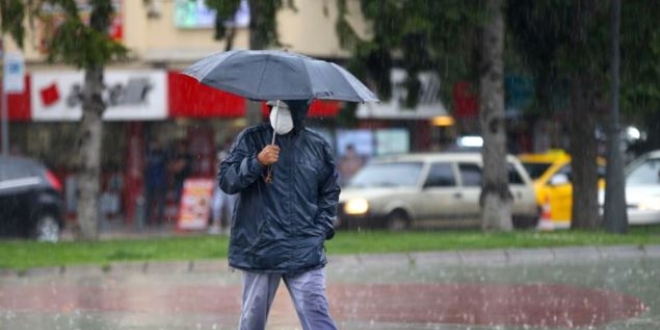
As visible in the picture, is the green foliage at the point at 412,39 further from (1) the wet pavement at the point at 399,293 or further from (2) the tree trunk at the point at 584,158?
(1) the wet pavement at the point at 399,293

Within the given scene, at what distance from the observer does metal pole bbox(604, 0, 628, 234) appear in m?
22.3

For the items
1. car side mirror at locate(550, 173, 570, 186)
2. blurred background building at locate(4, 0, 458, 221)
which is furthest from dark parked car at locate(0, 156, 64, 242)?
blurred background building at locate(4, 0, 458, 221)

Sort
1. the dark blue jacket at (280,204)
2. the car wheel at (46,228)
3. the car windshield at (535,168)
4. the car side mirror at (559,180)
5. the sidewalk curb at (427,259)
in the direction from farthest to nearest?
the car windshield at (535,168), the car side mirror at (559,180), the car wheel at (46,228), the sidewalk curb at (427,259), the dark blue jacket at (280,204)

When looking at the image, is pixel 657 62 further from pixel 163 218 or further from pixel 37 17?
pixel 163 218

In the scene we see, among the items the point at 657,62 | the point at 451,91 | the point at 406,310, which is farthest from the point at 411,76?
the point at 406,310

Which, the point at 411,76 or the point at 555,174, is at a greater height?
the point at 411,76

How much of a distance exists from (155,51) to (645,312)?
26934 mm

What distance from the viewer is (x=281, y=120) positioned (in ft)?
27.4

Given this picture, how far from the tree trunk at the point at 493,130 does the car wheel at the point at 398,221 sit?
3672 mm

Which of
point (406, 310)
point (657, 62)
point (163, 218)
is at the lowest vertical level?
point (163, 218)

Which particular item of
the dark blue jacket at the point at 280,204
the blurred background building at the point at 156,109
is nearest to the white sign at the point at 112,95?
the blurred background building at the point at 156,109

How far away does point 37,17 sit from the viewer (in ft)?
73.3

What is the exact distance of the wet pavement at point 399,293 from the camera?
1273cm

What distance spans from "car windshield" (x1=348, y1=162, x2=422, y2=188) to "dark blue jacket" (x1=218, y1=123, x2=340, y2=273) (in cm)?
2005
